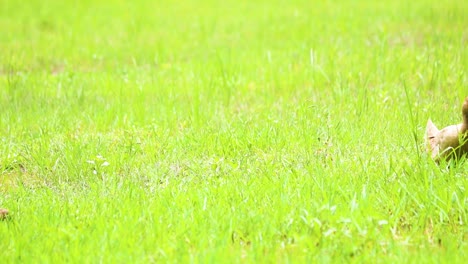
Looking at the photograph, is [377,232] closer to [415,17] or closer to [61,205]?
[61,205]

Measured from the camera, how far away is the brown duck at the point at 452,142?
4113mm

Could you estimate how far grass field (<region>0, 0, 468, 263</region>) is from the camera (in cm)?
351

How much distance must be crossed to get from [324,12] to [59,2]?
5.83 meters

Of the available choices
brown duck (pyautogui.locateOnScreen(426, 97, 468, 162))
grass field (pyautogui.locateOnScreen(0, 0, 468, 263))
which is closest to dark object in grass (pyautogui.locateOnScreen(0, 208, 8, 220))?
grass field (pyautogui.locateOnScreen(0, 0, 468, 263))

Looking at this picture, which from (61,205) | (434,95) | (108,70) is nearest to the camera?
(61,205)

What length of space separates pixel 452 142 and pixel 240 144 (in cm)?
157

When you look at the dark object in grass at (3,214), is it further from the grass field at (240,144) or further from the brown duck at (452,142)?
the brown duck at (452,142)

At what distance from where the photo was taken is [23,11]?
12.0 metres

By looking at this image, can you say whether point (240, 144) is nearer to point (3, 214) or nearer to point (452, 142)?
point (452, 142)

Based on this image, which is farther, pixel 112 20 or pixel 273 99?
pixel 112 20

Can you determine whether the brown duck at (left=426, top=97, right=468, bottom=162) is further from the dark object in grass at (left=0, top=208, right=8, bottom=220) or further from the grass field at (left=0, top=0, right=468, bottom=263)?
the dark object in grass at (left=0, top=208, right=8, bottom=220)

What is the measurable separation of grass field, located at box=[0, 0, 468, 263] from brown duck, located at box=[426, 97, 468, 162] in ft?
0.35

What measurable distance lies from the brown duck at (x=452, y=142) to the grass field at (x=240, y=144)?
11cm

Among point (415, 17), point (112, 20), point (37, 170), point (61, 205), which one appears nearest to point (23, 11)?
point (112, 20)
